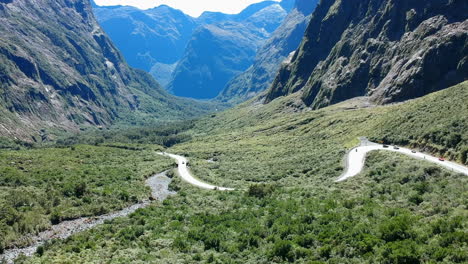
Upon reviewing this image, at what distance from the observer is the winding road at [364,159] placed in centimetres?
5838

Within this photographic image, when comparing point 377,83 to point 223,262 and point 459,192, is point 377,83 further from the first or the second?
point 223,262

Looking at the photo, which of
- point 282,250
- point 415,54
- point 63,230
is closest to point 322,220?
point 282,250

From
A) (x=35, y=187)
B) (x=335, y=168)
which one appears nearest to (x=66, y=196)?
(x=35, y=187)

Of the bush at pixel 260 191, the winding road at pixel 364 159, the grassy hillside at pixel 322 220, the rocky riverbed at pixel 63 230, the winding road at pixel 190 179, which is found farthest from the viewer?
the winding road at pixel 190 179

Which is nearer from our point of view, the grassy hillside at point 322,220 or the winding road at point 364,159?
the grassy hillside at point 322,220

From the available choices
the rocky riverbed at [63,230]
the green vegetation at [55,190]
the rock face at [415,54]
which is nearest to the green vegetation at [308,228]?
the rocky riverbed at [63,230]

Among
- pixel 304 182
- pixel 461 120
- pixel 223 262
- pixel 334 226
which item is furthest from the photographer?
pixel 304 182

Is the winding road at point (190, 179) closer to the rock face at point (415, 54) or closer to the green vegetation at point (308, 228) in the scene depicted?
the green vegetation at point (308, 228)

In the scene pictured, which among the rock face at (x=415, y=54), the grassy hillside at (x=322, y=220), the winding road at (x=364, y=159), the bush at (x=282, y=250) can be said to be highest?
the rock face at (x=415, y=54)

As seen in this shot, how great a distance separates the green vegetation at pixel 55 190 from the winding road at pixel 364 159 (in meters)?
41.4

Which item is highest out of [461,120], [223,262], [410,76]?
[410,76]

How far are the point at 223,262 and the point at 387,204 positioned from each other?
21624mm

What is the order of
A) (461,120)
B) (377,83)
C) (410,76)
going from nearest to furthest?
1. (461,120)
2. (410,76)
3. (377,83)

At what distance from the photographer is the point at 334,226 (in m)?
39.4
